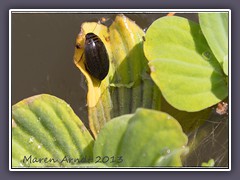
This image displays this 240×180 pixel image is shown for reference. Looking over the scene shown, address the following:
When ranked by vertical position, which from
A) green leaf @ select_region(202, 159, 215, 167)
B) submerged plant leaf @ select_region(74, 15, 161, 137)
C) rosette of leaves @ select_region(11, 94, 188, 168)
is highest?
submerged plant leaf @ select_region(74, 15, 161, 137)

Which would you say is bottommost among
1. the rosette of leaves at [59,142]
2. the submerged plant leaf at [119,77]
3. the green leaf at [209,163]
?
the green leaf at [209,163]

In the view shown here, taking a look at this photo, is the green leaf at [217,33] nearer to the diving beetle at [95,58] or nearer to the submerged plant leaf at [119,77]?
the submerged plant leaf at [119,77]

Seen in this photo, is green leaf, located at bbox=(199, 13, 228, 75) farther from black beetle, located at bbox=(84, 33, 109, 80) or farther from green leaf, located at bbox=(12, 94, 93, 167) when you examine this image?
green leaf, located at bbox=(12, 94, 93, 167)

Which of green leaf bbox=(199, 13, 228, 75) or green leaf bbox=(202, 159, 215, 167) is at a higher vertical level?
green leaf bbox=(199, 13, 228, 75)

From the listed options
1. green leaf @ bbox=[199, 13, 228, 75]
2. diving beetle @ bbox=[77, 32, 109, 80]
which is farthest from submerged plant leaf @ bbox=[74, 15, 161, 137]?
green leaf @ bbox=[199, 13, 228, 75]

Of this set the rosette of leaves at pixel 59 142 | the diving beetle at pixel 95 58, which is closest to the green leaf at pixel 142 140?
the rosette of leaves at pixel 59 142
